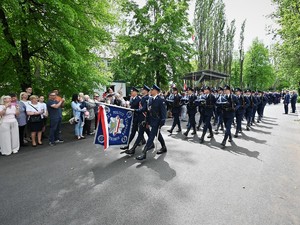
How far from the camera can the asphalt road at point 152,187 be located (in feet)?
10.3

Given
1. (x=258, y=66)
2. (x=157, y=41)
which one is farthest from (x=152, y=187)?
(x=258, y=66)

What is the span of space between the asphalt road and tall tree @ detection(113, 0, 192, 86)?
495 inches

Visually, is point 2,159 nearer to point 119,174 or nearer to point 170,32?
point 119,174

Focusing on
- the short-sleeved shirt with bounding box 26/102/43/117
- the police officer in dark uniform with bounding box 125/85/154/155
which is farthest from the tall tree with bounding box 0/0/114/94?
the police officer in dark uniform with bounding box 125/85/154/155

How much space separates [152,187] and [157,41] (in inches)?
627

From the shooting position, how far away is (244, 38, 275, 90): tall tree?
4978cm

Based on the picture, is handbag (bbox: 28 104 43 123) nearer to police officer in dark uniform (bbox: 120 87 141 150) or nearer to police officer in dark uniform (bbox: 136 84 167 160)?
police officer in dark uniform (bbox: 120 87 141 150)

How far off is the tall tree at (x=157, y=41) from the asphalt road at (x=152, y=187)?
41.2 ft

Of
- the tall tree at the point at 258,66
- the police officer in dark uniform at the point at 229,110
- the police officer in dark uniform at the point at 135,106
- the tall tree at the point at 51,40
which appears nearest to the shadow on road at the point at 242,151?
the police officer in dark uniform at the point at 229,110

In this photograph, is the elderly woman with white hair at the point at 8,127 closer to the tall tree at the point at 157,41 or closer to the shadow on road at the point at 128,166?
the shadow on road at the point at 128,166

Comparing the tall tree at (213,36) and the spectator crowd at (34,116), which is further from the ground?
the tall tree at (213,36)

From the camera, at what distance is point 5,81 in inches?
378

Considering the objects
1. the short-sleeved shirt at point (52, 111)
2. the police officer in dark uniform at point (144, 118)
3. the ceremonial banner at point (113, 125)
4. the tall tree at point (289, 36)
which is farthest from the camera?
the tall tree at point (289, 36)

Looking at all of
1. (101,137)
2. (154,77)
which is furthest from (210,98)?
(154,77)
